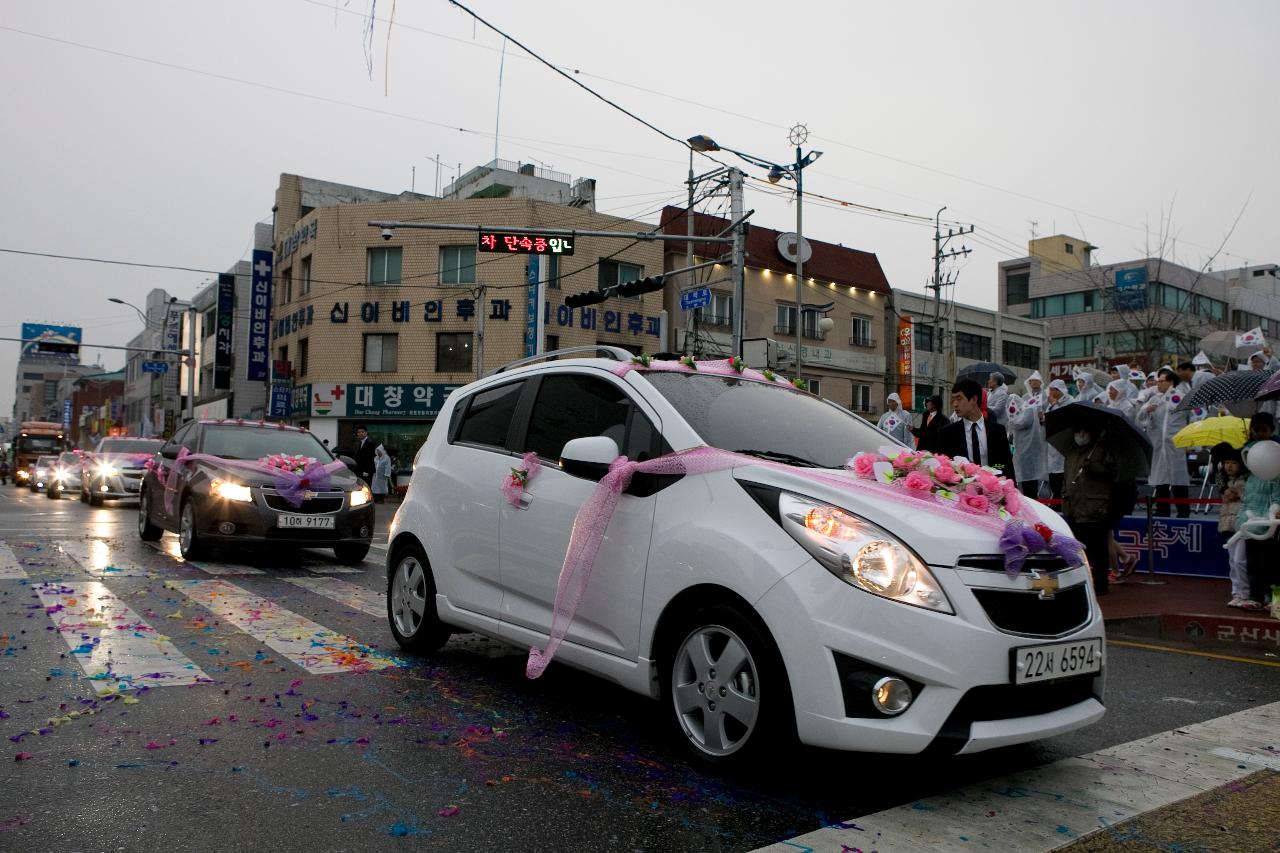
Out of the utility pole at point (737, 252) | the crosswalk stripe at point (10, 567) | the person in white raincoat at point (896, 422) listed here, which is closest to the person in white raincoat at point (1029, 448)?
the person in white raincoat at point (896, 422)

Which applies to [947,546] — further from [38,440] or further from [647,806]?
[38,440]

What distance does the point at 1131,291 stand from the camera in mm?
35906

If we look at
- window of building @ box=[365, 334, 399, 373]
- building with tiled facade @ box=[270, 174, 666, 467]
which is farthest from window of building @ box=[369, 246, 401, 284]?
window of building @ box=[365, 334, 399, 373]

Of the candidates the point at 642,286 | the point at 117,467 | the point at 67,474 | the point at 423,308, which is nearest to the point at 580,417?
the point at 642,286

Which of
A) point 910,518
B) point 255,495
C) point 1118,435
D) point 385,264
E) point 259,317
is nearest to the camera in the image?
point 910,518

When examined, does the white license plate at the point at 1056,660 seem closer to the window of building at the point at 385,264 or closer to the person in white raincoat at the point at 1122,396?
the person in white raincoat at the point at 1122,396

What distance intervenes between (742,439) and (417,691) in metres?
2.26

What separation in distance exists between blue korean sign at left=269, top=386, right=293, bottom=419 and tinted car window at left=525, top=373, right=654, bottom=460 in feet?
113

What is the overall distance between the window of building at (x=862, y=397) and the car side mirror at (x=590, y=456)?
130 feet

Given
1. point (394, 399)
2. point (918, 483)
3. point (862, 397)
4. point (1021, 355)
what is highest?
point (1021, 355)

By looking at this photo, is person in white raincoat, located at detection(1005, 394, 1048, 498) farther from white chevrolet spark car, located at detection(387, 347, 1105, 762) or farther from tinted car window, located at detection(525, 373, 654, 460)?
tinted car window, located at detection(525, 373, 654, 460)

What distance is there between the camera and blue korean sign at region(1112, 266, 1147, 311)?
107 feet

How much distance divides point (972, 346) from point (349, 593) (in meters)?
46.7

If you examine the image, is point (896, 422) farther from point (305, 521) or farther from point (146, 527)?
point (146, 527)
